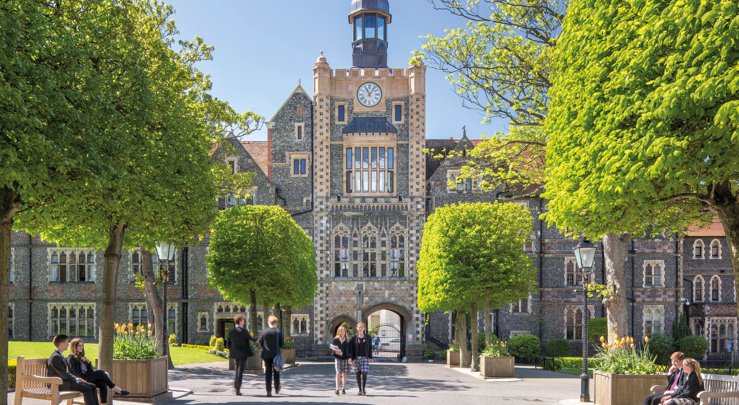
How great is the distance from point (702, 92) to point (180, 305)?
131 ft

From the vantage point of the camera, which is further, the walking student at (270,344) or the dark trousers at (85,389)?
the walking student at (270,344)

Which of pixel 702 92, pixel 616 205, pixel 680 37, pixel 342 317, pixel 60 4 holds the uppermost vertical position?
pixel 60 4

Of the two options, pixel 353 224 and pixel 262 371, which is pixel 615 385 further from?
pixel 353 224

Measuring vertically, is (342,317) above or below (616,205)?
below

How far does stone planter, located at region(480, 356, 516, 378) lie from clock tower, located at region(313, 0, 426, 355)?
17.8 m

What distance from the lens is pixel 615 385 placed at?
14547 millimetres

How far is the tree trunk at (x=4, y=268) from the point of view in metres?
11.7

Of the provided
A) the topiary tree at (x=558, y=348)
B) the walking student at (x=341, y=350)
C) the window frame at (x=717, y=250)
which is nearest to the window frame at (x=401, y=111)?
the topiary tree at (x=558, y=348)

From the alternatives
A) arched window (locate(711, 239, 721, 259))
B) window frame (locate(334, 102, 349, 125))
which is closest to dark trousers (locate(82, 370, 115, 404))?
window frame (locate(334, 102, 349, 125))

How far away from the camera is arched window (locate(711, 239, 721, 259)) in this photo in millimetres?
49281

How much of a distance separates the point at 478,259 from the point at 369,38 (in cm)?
2175

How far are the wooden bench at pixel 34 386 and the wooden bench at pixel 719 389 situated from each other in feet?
35.5

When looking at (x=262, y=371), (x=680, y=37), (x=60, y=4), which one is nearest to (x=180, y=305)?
(x=262, y=371)

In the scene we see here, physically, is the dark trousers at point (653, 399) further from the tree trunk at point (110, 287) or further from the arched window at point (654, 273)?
the arched window at point (654, 273)
